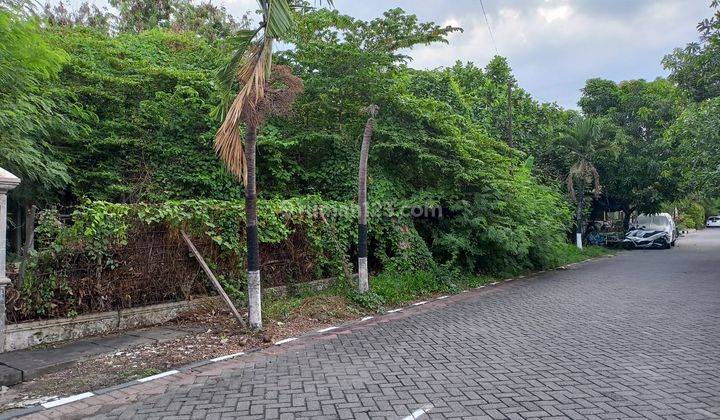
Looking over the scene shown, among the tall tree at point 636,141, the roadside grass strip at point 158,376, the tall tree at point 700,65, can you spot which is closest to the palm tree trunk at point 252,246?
the roadside grass strip at point 158,376

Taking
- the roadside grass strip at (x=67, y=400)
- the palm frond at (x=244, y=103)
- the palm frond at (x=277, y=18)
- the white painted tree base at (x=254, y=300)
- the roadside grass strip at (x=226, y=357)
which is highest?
the palm frond at (x=277, y=18)

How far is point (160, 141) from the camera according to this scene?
1188 centimetres

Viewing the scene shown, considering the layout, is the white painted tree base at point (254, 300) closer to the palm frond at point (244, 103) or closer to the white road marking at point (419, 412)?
the palm frond at point (244, 103)

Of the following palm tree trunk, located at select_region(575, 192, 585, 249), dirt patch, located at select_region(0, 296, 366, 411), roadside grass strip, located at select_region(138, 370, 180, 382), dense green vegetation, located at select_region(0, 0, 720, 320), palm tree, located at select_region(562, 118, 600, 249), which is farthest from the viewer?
palm tree trunk, located at select_region(575, 192, 585, 249)

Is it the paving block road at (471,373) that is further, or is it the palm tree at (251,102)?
the palm tree at (251,102)

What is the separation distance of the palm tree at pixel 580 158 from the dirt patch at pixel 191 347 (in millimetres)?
17442

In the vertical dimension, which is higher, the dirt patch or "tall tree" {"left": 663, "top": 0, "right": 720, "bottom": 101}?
"tall tree" {"left": 663, "top": 0, "right": 720, "bottom": 101}

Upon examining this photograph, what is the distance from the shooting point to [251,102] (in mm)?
6883

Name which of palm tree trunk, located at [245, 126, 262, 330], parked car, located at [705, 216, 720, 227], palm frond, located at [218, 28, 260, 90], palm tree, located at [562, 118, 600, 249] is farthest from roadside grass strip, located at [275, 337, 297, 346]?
parked car, located at [705, 216, 720, 227]

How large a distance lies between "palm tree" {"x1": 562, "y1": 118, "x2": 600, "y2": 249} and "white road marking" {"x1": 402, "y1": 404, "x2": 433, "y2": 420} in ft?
68.5

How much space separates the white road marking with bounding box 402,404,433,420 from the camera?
13.2 feet

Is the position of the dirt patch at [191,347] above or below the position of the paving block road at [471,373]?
above

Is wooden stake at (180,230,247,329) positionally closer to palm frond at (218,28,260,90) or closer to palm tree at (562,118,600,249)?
Result: palm frond at (218,28,260,90)

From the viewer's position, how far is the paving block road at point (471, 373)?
13.9 feet
